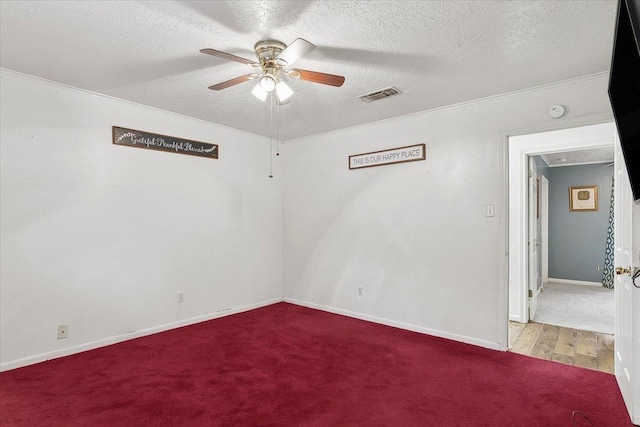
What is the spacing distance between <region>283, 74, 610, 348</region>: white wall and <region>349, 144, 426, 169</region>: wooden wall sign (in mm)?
73

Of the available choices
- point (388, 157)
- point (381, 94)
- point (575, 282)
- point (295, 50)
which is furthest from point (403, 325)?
point (575, 282)

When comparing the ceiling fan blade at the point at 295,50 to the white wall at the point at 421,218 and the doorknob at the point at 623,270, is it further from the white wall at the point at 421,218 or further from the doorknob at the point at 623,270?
the doorknob at the point at 623,270

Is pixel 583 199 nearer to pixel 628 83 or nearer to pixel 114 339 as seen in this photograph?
pixel 628 83

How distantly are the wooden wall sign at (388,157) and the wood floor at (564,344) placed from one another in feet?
7.35

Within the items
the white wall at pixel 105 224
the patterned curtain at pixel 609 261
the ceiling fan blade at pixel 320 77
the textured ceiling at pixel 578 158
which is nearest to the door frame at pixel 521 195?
the textured ceiling at pixel 578 158

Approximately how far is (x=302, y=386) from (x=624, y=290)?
2455 mm

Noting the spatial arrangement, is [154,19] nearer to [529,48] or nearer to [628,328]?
[529,48]

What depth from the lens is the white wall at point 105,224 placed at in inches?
113

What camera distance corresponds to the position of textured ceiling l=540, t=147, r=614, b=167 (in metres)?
5.76

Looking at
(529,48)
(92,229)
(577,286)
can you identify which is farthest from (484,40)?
(577,286)

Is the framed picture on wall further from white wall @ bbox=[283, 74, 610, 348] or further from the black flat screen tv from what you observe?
the black flat screen tv

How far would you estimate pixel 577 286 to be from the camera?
653cm

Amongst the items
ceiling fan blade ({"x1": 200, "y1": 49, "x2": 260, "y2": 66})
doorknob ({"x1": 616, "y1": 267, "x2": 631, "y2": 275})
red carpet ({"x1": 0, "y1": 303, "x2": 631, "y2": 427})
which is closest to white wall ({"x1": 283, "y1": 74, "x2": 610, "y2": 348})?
red carpet ({"x1": 0, "y1": 303, "x2": 631, "y2": 427})

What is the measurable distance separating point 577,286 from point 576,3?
20.9 feet
